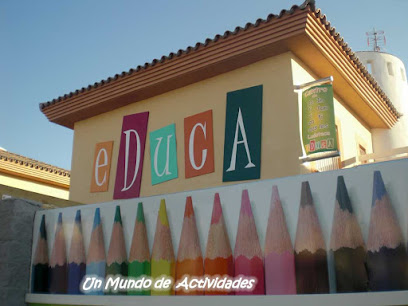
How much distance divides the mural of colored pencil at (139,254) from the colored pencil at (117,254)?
93 millimetres

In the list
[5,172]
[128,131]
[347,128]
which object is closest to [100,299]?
[128,131]

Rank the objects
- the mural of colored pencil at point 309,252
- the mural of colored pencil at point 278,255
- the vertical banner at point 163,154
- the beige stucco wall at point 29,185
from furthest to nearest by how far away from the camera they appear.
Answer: the beige stucco wall at point 29,185 → the vertical banner at point 163,154 → the mural of colored pencil at point 278,255 → the mural of colored pencil at point 309,252

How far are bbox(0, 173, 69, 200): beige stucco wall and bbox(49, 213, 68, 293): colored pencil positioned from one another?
1033 centimetres

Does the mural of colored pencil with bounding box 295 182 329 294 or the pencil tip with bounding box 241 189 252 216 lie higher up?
the pencil tip with bounding box 241 189 252 216

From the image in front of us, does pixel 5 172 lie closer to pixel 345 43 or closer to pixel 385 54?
pixel 345 43

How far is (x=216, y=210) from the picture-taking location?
389cm

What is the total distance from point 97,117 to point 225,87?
11.9 ft

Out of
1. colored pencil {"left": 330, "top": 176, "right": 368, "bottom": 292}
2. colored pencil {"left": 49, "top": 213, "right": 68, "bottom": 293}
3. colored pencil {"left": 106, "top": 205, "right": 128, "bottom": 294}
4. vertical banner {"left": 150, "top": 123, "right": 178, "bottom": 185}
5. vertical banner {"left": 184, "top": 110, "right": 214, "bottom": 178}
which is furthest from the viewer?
vertical banner {"left": 150, "top": 123, "right": 178, "bottom": 185}

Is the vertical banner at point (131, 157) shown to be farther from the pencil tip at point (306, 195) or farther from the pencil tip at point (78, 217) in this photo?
the pencil tip at point (306, 195)

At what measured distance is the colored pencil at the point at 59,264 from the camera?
4.62m

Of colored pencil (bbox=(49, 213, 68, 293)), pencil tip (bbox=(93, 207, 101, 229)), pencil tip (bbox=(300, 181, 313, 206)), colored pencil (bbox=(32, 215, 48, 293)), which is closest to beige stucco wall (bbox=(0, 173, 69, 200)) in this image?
colored pencil (bbox=(32, 215, 48, 293))

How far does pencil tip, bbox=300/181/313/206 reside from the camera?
11.4 ft

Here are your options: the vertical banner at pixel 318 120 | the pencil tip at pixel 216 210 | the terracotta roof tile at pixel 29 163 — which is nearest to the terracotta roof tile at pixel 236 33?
the vertical banner at pixel 318 120

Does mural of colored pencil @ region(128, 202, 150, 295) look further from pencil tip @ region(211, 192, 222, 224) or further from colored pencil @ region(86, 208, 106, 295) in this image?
pencil tip @ region(211, 192, 222, 224)
